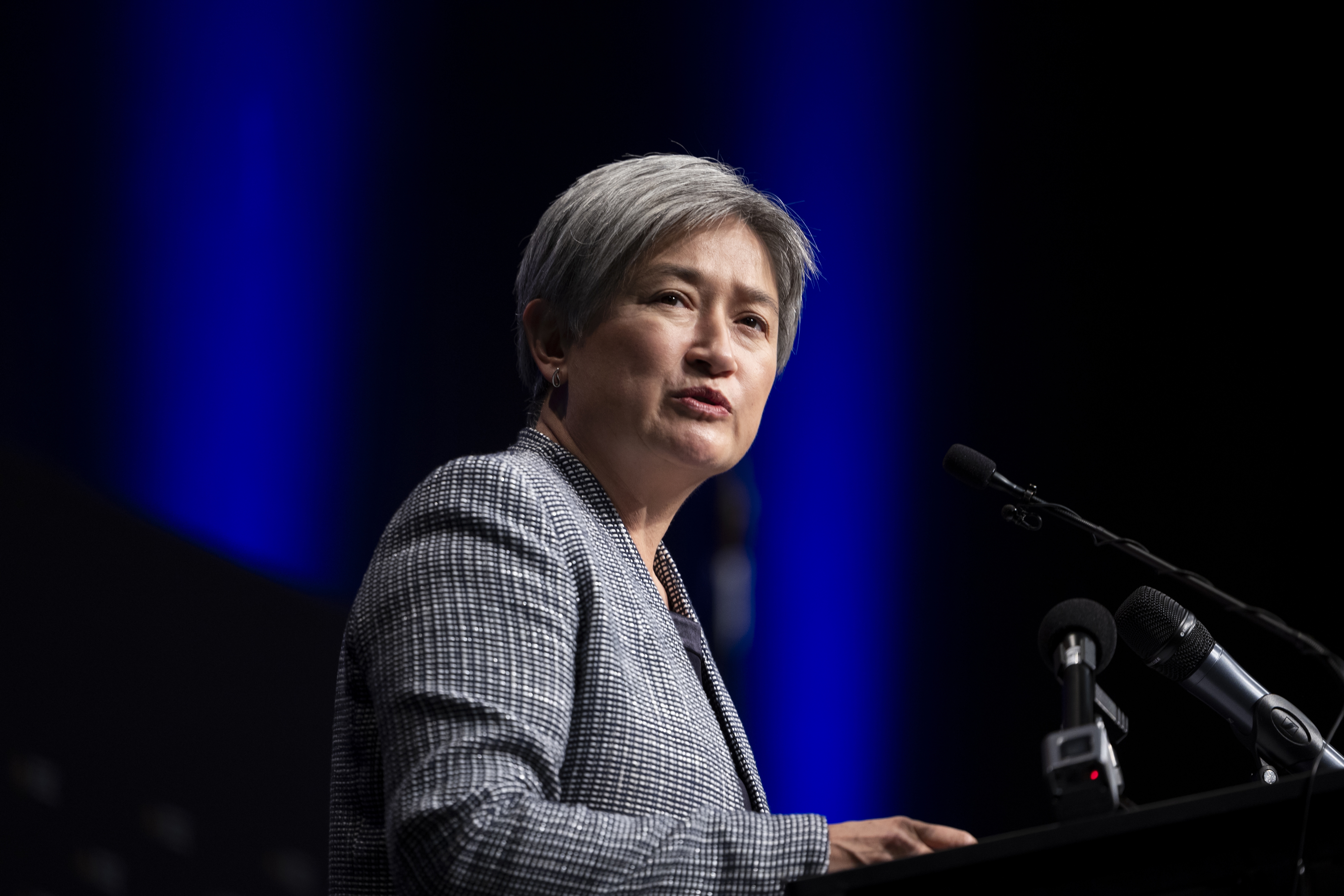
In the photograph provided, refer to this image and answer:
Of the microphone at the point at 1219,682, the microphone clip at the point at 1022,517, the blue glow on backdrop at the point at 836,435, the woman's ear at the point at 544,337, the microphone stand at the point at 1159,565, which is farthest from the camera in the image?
the blue glow on backdrop at the point at 836,435

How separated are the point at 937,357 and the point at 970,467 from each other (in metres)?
1.67

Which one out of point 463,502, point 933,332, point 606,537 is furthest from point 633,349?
point 933,332

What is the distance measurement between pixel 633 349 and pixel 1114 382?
76.7 inches

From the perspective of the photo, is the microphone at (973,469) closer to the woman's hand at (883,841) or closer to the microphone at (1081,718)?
the microphone at (1081,718)

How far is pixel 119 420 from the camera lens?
225 centimetres

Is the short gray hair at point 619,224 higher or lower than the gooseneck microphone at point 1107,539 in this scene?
higher

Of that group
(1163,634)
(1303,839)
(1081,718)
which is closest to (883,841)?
(1081,718)

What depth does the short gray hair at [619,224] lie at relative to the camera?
1.51 m

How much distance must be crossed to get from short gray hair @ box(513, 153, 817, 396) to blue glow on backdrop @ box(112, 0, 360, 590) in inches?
37.5

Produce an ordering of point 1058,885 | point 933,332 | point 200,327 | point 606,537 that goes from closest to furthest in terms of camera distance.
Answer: point 1058,885 → point 606,537 → point 200,327 → point 933,332

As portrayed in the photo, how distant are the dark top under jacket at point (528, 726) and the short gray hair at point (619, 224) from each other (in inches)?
10.9

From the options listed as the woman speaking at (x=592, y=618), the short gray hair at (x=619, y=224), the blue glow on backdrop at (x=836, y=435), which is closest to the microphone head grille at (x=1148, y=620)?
the woman speaking at (x=592, y=618)

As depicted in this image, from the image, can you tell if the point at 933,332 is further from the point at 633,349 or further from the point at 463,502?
the point at 463,502

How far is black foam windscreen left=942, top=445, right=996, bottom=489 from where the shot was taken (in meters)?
1.50
